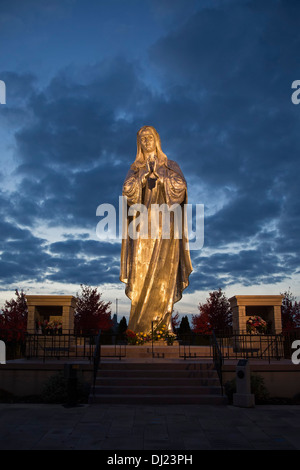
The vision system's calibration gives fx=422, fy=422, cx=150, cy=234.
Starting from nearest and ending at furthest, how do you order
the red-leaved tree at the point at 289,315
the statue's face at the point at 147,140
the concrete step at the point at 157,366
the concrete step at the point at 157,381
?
the concrete step at the point at 157,381, the concrete step at the point at 157,366, the statue's face at the point at 147,140, the red-leaved tree at the point at 289,315

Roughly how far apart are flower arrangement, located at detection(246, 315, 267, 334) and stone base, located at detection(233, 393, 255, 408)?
7.67m

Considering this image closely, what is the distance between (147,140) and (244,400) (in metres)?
→ 11.4

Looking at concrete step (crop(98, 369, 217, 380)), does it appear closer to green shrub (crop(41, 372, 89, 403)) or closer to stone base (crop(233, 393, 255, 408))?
green shrub (crop(41, 372, 89, 403))

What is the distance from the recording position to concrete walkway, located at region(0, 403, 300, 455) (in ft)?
20.4

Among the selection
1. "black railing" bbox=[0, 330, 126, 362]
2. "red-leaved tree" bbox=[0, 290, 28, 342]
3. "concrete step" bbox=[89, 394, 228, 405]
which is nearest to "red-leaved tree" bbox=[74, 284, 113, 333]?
"red-leaved tree" bbox=[0, 290, 28, 342]

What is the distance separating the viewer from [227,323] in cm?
3562

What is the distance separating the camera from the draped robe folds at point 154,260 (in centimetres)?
1653

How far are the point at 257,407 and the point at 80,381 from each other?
4315 mm

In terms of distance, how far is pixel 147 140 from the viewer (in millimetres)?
17531

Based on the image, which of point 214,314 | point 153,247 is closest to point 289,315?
point 214,314

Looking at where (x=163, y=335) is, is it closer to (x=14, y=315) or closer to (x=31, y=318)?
(x=31, y=318)

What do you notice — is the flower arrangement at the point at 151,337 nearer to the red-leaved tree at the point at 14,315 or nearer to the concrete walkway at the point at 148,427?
the concrete walkway at the point at 148,427

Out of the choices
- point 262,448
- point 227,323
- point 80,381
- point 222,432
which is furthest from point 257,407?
point 227,323

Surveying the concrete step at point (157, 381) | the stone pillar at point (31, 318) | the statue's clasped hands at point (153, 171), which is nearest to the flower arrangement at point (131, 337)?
the stone pillar at point (31, 318)
